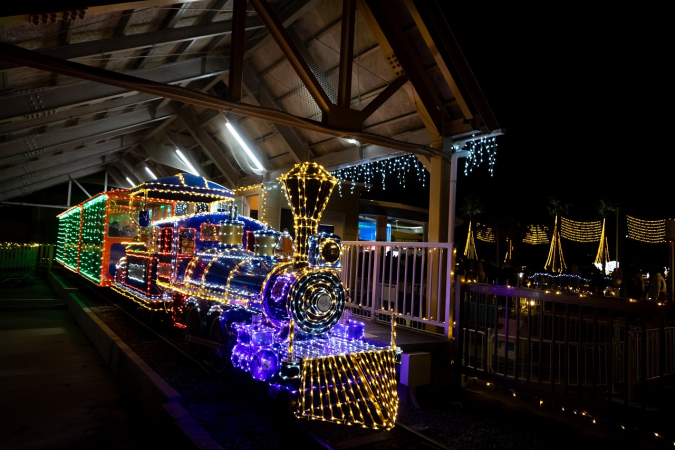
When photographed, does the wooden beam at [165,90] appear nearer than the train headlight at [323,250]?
No

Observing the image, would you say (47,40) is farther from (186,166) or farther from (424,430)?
(186,166)

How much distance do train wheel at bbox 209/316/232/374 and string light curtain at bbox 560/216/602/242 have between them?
2247 centimetres

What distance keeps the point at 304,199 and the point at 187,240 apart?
2.93 metres

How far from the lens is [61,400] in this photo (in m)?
5.16

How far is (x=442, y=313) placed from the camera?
22.4 ft

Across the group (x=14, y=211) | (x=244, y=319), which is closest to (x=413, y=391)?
(x=244, y=319)

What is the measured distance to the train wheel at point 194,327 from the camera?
19.8ft

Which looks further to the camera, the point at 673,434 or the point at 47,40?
the point at 47,40

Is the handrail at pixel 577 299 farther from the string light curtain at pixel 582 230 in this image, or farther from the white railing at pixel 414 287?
the string light curtain at pixel 582 230

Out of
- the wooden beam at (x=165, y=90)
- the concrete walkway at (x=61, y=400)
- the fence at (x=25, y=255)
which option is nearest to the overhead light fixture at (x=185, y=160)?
the concrete walkway at (x=61, y=400)

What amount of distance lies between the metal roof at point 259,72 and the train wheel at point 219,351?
2968 millimetres

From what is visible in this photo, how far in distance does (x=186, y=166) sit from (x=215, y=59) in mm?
5795

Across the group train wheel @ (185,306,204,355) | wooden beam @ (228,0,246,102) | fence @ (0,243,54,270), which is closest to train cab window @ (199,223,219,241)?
train wheel @ (185,306,204,355)

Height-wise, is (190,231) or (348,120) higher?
(348,120)
